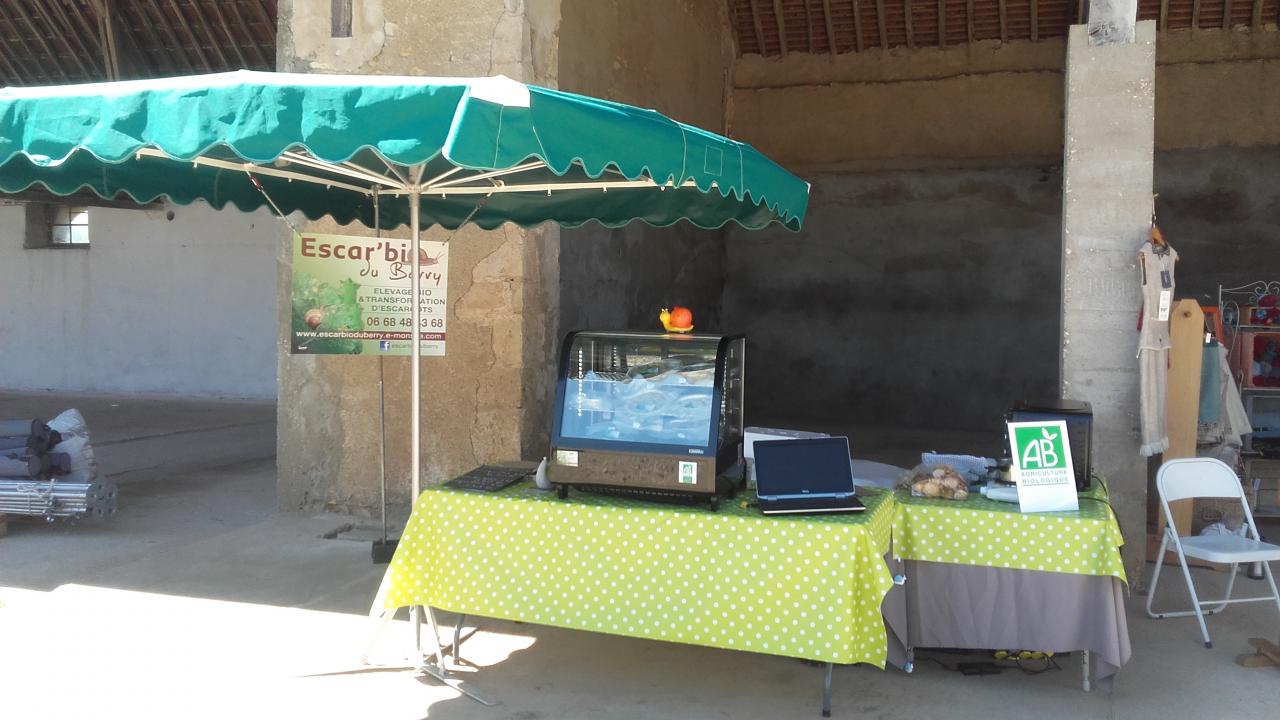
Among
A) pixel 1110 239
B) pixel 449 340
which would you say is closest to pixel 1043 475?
pixel 1110 239

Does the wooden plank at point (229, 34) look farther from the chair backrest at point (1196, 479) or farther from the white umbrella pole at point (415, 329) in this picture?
the chair backrest at point (1196, 479)

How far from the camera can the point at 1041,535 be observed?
12.6 feet

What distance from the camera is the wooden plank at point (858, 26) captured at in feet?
39.2

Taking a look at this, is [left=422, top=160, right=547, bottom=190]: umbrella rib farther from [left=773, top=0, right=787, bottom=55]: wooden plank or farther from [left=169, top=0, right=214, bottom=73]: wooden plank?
[left=169, top=0, right=214, bottom=73]: wooden plank

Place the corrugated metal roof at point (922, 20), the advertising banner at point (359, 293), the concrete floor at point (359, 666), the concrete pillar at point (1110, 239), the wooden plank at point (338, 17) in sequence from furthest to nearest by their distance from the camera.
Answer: the corrugated metal roof at point (922, 20), the wooden plank at point (338, 17), the concrete pillar at point (1110, 239), the advertising banner at point (359, 293), the concrete floor at point (359, 666)

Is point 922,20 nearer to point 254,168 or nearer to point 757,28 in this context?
point 757,28

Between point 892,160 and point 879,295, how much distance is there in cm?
168

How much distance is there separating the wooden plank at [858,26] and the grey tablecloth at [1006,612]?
9388 millimetres

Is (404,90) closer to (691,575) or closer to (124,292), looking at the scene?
(691,575)

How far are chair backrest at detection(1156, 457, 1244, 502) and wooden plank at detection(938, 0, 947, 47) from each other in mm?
8167

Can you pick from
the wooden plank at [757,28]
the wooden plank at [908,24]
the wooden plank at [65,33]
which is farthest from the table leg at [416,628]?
the wooden plank at [65,33]

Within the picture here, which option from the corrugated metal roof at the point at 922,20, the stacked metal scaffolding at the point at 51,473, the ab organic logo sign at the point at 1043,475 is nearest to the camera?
the ab organic logo sign at the point at 1043,475

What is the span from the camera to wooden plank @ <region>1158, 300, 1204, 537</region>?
5.77 metres

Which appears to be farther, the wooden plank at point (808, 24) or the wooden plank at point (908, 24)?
the wooden plank at point (808, 24)
